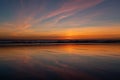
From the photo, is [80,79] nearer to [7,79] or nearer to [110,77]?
[110,77]

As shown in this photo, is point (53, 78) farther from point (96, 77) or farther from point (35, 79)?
point (96, 77)

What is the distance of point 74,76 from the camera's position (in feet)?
29.3

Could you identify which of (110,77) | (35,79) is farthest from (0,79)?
(110,77)

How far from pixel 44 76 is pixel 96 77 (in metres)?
2.39

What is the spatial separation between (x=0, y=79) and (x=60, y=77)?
261cm

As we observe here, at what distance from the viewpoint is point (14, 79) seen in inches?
328

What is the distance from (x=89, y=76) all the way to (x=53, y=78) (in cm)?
→ 168

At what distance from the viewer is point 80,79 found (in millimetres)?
8367

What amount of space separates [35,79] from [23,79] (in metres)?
0.52

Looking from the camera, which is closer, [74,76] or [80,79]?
[80,79]

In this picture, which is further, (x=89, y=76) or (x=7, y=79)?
(x=89, y=76)

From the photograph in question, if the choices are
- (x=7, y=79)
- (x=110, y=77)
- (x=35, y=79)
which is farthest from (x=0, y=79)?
(x=110, y=77)

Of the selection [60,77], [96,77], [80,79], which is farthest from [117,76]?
[60,77]

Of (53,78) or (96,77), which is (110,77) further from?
(53,78)
